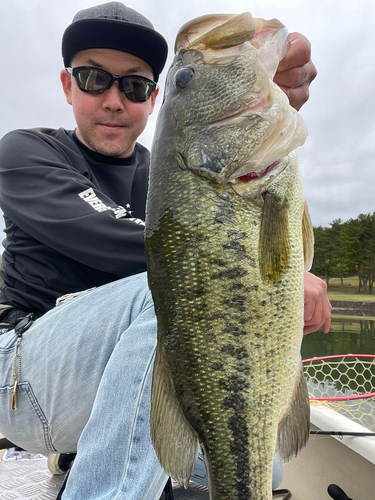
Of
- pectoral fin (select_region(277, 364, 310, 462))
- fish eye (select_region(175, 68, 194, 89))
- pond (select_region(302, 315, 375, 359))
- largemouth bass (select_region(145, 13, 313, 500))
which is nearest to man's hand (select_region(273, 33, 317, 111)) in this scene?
largemouth bass (select_region(145, 13, 313, 500))

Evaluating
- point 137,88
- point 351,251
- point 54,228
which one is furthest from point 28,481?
point 351,251

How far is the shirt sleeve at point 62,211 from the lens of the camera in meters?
1.96

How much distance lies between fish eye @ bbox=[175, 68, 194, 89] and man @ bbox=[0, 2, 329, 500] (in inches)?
15.0

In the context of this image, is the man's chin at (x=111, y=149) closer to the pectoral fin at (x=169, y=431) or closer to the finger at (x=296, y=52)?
the finger at (x=296, y=52)

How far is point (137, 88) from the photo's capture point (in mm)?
2580

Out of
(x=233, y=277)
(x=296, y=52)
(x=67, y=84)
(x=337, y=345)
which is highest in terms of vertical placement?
(x=67, y=84)

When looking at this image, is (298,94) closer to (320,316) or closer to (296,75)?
(296,75)

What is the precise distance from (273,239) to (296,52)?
75cm

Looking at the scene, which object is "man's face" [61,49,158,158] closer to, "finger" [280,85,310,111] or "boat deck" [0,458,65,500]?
"finger" [280,85,310,111]

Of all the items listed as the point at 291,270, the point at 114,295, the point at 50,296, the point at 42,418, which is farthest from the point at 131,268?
the point at 291,270

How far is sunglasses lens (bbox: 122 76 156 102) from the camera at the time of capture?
8.30 ft

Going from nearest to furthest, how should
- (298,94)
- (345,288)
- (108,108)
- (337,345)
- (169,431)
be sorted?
1. (169,431)
2. (298,94)
3. (108,108)
4. (337,345)
5. (345,288)

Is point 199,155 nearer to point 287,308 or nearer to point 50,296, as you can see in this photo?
point 287,308

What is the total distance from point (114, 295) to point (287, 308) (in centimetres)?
84
